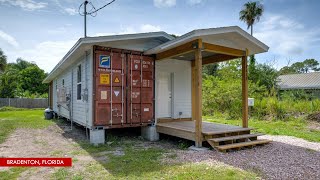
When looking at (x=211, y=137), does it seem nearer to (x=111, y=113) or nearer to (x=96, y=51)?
(x=111, y=113)

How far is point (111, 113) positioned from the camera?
698cm

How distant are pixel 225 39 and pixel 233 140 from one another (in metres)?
2.79

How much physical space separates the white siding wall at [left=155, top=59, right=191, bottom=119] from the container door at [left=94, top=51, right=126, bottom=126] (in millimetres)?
1906

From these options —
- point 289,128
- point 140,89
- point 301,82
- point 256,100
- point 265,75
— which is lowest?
point 289,128

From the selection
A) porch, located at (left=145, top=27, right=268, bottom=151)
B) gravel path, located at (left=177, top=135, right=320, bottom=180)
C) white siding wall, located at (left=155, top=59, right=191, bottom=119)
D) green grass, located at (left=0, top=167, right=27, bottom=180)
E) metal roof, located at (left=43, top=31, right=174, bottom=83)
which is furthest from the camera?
white siding wall, located at (left=155, top=59, right=191, bottom=119)

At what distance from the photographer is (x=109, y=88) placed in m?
6.98

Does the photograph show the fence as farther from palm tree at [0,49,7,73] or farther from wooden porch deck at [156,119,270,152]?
wooden porch deck at [156,119,270,152]

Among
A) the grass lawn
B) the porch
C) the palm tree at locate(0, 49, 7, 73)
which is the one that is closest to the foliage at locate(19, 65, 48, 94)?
the palm tree at locate(0, 49, 7, 73)

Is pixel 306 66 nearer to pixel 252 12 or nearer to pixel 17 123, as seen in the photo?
pixel 252 12

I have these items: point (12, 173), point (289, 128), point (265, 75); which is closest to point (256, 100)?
point (289, 128)

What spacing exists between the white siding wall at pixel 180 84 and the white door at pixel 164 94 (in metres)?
0.18

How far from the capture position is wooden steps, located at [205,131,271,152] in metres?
5.77

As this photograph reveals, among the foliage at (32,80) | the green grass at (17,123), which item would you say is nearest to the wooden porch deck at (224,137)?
the green grass at (17,123)

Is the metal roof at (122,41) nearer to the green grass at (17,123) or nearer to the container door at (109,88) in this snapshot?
the container door at (109,88)
